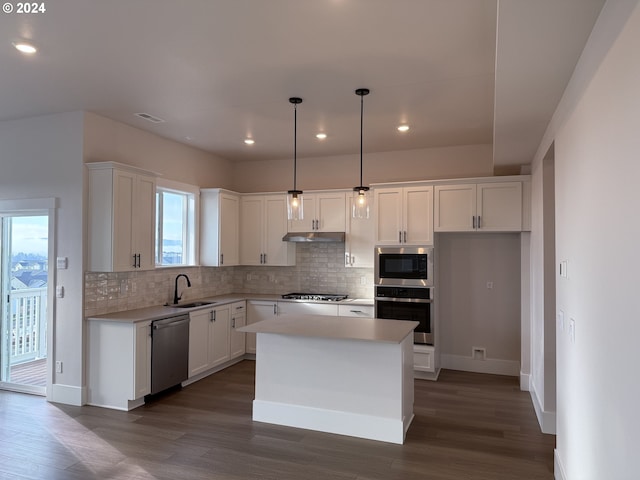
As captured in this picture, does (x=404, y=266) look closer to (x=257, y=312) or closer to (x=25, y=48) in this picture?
(x=257, y=312)

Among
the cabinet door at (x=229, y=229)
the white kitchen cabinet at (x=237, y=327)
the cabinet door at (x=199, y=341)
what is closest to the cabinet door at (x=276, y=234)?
the cabinet door at (x=229, y=229)

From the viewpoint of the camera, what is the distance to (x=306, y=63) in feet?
11.0

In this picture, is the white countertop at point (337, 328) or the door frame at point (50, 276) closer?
the white countertop at point (337, 328)

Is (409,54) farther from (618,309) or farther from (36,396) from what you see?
(36,396)

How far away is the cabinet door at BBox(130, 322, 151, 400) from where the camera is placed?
14.3 feet

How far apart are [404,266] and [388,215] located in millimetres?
695

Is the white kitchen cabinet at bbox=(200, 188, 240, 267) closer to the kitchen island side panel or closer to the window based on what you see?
the window

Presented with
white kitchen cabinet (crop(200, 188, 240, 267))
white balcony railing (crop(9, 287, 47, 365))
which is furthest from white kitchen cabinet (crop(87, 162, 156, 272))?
white kitchen cabinet (crop(200, 188, 240, 267))

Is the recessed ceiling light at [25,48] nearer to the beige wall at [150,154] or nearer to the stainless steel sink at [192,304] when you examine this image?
the beige wall at [150,154]

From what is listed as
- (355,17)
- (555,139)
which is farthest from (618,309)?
(355,17)

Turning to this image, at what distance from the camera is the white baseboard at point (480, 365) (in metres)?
5.60

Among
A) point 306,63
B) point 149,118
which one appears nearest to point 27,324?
point 149,118

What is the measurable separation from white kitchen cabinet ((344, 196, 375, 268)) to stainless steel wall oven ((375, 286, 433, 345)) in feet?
1.79

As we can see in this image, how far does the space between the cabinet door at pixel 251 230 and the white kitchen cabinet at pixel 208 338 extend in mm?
996
